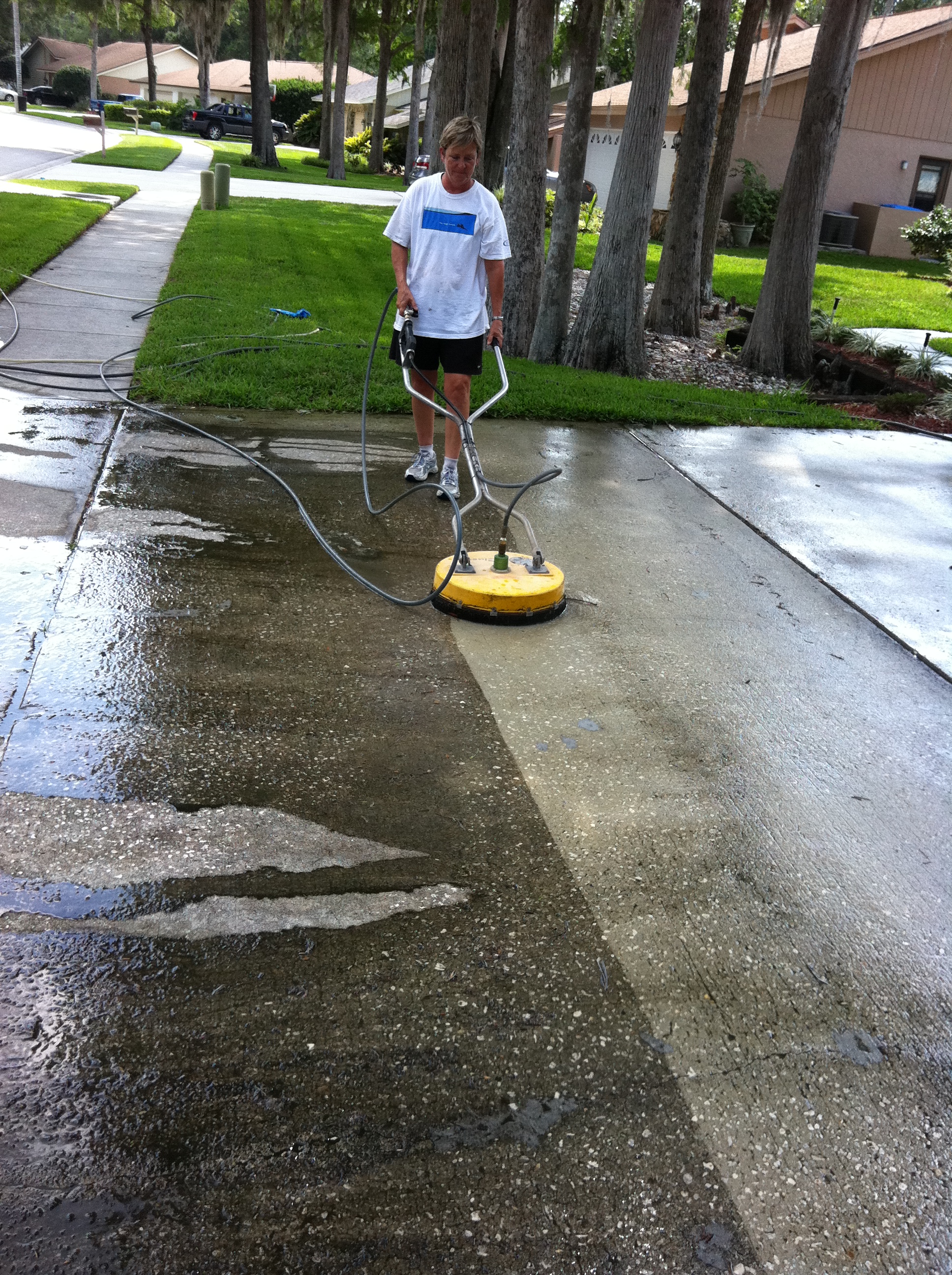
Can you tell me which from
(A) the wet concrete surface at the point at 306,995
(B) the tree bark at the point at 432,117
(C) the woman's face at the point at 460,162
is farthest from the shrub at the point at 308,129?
(A) the wet concrete surface at the point at 306,995

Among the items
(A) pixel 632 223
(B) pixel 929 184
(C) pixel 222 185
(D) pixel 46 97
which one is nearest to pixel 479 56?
(A) pixel 632 223

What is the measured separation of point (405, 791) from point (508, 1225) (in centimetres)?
134

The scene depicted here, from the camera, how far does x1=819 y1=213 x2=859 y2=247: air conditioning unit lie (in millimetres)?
24859

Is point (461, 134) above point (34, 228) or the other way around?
above

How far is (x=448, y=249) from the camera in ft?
15.8

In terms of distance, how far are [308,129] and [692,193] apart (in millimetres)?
42167

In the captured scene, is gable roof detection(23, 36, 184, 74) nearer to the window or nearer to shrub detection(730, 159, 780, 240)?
shrub detection(730, 159, 780, 240)

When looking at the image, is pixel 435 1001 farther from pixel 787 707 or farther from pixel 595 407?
pixel 595 407

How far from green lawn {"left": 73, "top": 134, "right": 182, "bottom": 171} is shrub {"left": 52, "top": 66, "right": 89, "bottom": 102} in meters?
34.8

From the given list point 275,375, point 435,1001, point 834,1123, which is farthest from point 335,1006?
point 275,375

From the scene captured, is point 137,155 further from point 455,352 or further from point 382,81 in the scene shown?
point 455,352

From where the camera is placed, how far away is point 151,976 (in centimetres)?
222

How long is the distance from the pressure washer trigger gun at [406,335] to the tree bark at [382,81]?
1235 inches

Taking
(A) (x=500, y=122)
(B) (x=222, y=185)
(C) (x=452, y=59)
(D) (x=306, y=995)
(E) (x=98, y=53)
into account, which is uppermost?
(E) (x=98, y=53)
